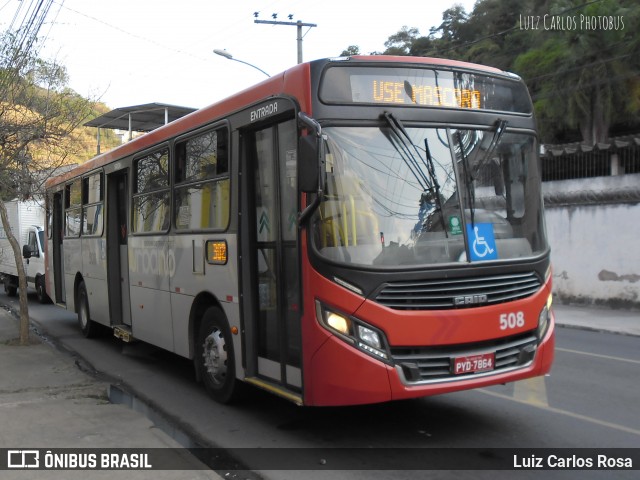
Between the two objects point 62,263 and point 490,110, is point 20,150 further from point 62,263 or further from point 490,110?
point 490,110

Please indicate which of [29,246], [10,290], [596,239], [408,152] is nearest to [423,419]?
[408,152]

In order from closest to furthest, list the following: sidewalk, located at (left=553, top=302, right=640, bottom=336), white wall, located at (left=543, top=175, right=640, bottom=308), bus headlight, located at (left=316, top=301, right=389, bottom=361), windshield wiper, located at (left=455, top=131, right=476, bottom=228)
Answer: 1. bus headlight, located at (left=316, top=301, right=389, bottom=361)
2. windshield wiper, located at (left=455, top=131, right=476, bottom=228)
3. sidewalk, located at (left=553, top=302, right=640, bottom=336)
4. white wall, located at (left=543, top=175, right=640, bottom=308)

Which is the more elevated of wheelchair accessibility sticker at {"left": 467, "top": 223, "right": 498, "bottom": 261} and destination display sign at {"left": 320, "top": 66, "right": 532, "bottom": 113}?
destination display sign at {"left": 320, "top": 66, "right": 532, "bottom": 113}

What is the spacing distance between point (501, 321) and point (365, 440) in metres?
1.59

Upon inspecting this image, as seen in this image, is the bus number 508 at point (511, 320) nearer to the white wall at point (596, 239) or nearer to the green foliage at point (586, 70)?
the white wall at point (596, 239)

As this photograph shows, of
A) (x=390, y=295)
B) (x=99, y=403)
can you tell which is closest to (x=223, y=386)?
(x=99, y=403)

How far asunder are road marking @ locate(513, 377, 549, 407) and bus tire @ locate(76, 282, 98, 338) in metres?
7.57

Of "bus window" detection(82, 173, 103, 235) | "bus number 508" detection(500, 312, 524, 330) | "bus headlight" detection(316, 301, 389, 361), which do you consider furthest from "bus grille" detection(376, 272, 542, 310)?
"bus window" detection(82, 173, 103, 235)

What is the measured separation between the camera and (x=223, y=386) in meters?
6.88

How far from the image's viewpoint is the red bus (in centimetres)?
505

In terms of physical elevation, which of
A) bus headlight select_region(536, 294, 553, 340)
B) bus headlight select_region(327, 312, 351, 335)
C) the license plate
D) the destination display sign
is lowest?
the license plate

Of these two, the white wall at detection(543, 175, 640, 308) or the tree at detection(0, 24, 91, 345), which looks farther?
the white wall at detection(543, 175, 640, 308)

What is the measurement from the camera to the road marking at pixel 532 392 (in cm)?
685

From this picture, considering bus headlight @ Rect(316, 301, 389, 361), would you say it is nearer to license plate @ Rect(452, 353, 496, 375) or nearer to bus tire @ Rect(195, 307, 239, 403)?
license plate @ Rect(452, 353, 496, 375)
